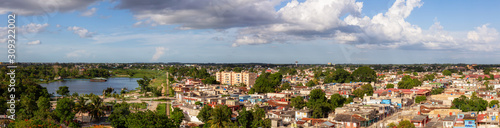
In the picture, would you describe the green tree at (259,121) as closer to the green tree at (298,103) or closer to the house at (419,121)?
the green tree at (298,103)

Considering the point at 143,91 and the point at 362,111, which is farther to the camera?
the point at 143,91

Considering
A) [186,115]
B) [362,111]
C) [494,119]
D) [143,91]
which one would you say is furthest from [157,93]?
[494,119]

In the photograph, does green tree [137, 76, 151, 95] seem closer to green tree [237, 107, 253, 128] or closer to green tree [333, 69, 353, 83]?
green tree [237, 107, 253, 128]

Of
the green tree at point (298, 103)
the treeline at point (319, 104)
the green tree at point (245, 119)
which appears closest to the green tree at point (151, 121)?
the green tree at point (245, 119)

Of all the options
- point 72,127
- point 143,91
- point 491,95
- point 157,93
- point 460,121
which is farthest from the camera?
point 143,91

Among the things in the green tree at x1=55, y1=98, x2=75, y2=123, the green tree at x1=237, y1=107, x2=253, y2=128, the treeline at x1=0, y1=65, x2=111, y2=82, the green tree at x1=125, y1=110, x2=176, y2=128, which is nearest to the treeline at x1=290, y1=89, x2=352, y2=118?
the green tree at x1=237, y1=107, x2=253, y2=128

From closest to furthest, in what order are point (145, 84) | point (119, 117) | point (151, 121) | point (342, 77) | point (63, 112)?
point (151, 121) < point (119, 117) < point (63, 112) < point (145, 84) < point (342, 77)

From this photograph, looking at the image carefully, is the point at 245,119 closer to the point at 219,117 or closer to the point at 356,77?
the point at 219,117

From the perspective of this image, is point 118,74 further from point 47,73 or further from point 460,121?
point 460,121

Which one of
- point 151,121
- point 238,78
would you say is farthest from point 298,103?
point 238,78
